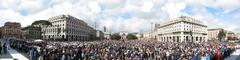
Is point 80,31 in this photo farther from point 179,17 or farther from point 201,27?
point 201,27

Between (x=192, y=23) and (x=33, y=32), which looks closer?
(x=33, y=32)

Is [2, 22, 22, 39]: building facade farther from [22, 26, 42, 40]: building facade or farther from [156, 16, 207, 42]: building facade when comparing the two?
[156, 16, 207, 42]: building facade

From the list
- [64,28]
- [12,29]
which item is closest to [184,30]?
[64,28]

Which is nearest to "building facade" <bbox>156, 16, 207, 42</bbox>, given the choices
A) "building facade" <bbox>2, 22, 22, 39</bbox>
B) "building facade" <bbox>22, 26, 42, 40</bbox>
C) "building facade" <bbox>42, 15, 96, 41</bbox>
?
"building facade" <bbox>42, 15, 96, 41</bbox>

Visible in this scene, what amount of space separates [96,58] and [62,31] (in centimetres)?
12961

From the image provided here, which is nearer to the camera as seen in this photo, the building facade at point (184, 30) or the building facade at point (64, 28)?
the building facade at point (64, 28)

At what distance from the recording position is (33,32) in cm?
15212

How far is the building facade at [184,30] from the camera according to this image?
16638 cm

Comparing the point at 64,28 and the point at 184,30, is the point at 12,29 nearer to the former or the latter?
the point at 64,28

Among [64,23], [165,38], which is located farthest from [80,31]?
[165,38]

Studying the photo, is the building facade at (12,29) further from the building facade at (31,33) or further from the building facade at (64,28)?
the building facade at (64,28)

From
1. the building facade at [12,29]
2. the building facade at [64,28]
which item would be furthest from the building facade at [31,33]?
the building facade at [12,29]

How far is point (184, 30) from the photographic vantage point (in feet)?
546

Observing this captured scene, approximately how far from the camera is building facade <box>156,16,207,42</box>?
166 m
